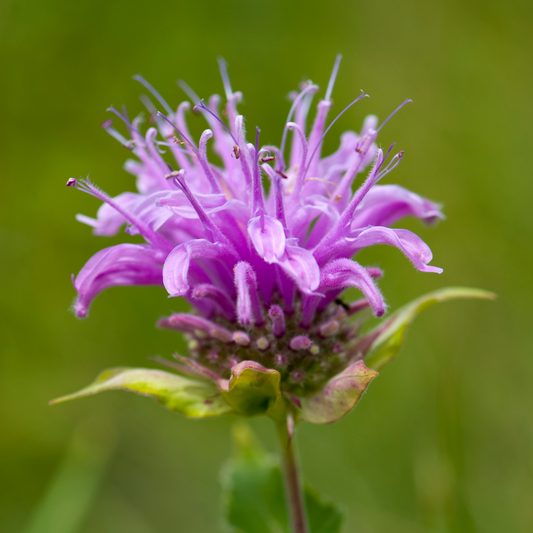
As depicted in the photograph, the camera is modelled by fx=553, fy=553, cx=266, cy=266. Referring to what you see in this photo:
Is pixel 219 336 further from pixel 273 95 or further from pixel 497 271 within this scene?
pixel 273 95

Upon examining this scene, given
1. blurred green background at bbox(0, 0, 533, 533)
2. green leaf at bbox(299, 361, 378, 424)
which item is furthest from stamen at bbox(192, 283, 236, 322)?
blurred green background at bbox(0, 0, 533, 533)

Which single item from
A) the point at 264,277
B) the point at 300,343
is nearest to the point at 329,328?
the point at 300,343

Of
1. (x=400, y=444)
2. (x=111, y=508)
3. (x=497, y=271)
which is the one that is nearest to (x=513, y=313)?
(x=497, y=271)

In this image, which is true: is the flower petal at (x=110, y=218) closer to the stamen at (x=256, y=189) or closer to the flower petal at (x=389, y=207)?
the stamen at (x=256, y=189)

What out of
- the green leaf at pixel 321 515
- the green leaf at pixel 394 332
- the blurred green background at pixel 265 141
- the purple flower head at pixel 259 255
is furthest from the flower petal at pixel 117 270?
the blurred green background at pixel 265 141

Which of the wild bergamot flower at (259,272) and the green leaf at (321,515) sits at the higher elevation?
the wild bergamot flower at (259,272)

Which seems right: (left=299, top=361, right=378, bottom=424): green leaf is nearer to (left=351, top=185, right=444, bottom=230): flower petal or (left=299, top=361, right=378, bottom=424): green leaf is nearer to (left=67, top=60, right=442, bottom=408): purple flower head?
(left=67, top=60, right=442, bottom=408): purple flower head
